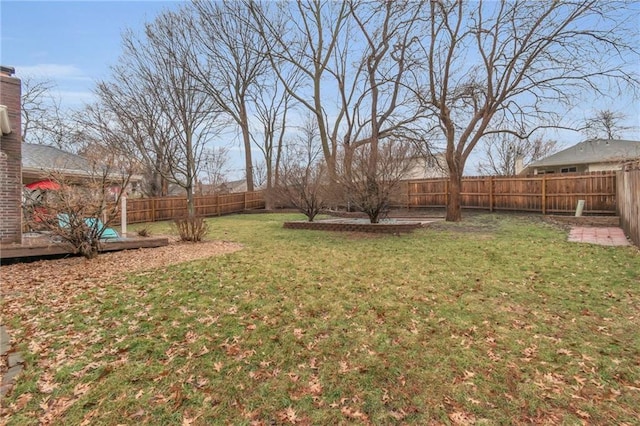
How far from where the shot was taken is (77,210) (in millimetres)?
6746

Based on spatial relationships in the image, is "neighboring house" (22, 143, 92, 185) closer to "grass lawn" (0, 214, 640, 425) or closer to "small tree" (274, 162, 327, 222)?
"small tree" (274, 162, 327, 222)

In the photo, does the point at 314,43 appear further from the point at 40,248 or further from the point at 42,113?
the point at 42,113

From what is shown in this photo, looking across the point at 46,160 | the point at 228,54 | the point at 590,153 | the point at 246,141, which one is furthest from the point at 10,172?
the point at 590,153

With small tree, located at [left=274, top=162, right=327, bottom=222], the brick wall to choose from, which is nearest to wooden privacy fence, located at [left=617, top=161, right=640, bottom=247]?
small tree, located at [left=274, top=162, right=327, bottom=222]

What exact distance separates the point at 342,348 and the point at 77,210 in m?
6.34

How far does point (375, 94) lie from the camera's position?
1752 centimetres

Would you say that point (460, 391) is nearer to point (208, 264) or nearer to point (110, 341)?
point (110, 341)

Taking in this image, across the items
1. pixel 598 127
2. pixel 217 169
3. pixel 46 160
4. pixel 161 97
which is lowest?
pixel 46 160

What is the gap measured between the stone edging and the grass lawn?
4.34m

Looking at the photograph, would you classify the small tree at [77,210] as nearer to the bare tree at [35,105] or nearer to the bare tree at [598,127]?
the bare tree at [598,127]

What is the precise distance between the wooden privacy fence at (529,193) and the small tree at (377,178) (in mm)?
6742

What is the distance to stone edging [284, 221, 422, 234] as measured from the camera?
10391 mm

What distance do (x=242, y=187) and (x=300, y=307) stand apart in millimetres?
47487

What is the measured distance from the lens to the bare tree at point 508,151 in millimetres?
30584
